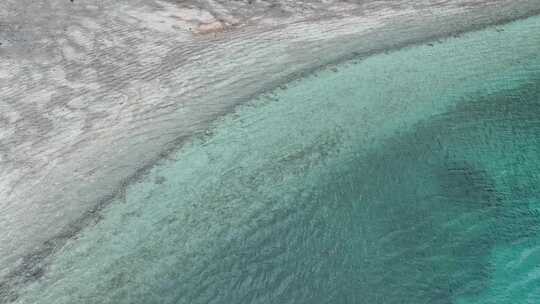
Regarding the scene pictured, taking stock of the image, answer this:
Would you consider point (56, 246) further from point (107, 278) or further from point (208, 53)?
point (208, 53)

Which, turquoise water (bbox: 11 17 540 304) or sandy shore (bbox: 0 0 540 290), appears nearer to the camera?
turquoise water (bbox: 11 17 540 304)

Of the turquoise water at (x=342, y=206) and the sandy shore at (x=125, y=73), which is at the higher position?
the sandy shore at (x=125, y=73)

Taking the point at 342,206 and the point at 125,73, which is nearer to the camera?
the point at 342,206

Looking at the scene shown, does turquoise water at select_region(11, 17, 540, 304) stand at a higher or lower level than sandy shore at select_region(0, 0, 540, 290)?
lower

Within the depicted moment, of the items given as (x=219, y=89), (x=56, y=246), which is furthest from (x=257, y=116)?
(x=56, y=246)
